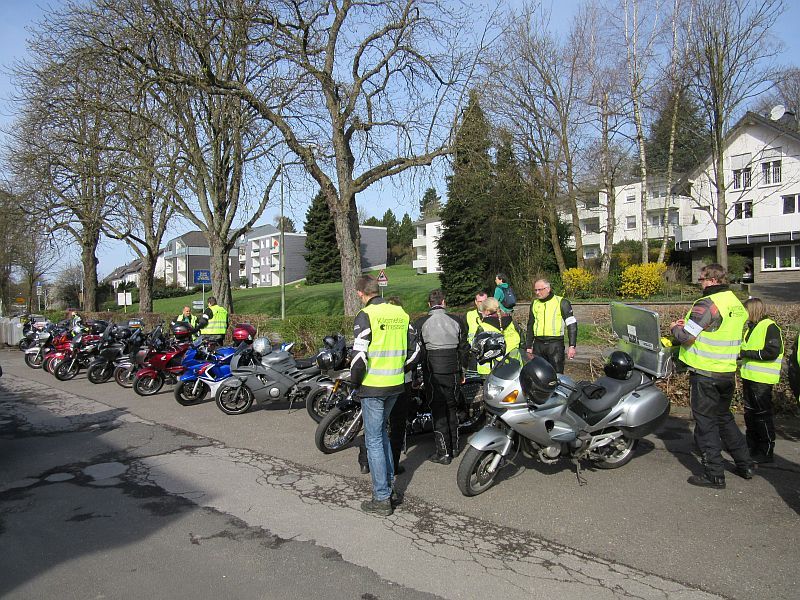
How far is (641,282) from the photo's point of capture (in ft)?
79.9

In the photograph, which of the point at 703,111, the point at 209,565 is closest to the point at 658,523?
the point at 209,565

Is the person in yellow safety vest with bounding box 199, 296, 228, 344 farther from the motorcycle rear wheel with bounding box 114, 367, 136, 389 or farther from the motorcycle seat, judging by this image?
the motorcycle seat

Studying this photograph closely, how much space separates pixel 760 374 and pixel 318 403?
5.16m

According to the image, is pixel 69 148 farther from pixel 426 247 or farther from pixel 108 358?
pixel 426 247

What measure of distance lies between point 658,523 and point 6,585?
4.51 m

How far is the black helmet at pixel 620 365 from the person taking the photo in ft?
18.2

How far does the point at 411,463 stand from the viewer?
6.14 meters

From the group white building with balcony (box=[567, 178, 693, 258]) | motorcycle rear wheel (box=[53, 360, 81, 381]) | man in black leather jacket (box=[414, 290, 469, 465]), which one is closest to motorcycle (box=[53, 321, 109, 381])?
motorcycle rear wheel (box=[53, 360, 81, 381])

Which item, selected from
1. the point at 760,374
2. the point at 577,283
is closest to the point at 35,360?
the point at 760,374

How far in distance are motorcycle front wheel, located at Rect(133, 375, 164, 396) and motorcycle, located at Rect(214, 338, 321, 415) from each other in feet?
8.70

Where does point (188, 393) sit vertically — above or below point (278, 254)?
below

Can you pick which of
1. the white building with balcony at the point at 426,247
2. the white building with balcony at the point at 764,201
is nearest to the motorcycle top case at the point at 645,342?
the white building with balcony at the point at 764,201

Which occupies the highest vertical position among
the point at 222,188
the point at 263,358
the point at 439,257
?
the point at 222,188

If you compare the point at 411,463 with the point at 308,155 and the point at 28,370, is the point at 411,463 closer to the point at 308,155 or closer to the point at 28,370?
the point at 308,155
